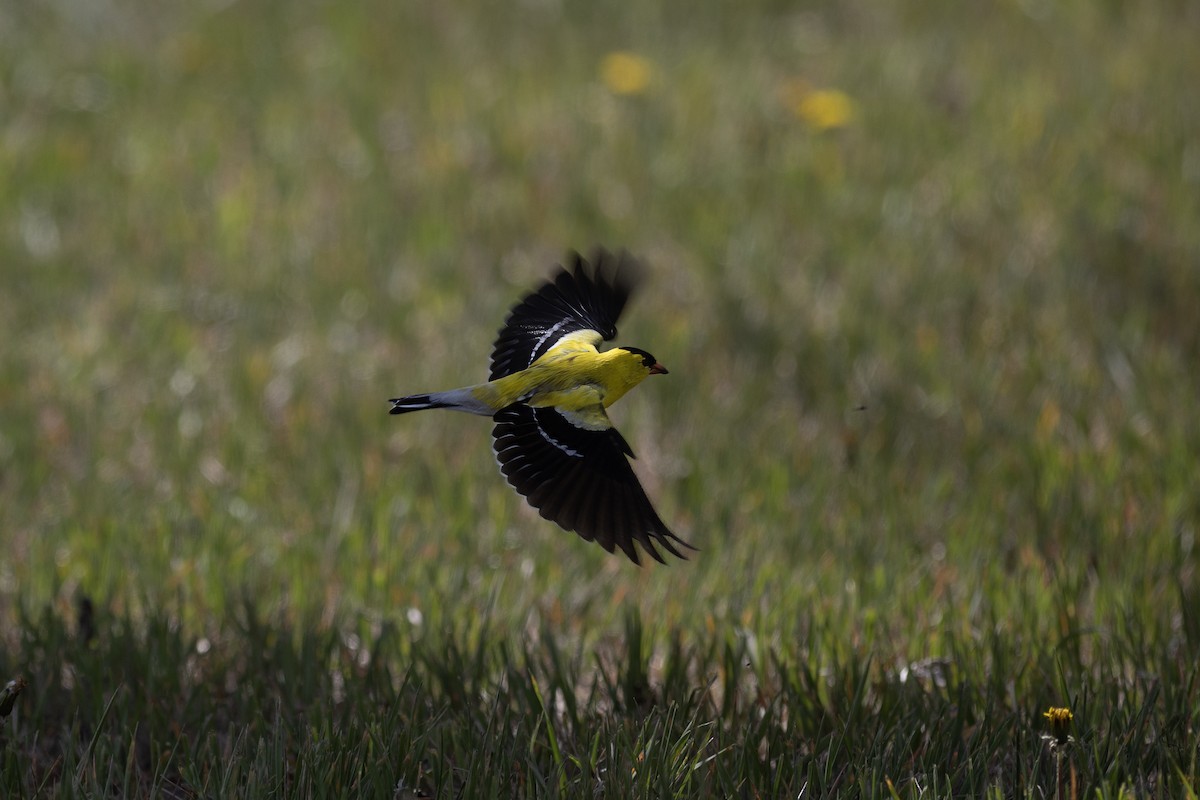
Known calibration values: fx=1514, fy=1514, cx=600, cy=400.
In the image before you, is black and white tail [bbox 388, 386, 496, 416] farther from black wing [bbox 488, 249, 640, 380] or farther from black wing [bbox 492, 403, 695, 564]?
black wing [bbox 488, 249, 640, 380]

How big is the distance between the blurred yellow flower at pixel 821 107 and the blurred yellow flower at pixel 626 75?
0.76 meters

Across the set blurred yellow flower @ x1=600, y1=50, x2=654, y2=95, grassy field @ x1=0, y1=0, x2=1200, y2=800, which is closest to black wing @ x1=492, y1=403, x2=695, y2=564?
grassy field @ x1=0, y1=0, x2=1200, y2=800

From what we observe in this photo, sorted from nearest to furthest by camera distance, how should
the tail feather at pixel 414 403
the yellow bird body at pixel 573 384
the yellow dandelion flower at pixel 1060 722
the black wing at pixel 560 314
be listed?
1. the yellow dandelion flower at pixel 1060 722
2. the tail feather at pixel 414 403
3. the yellow bird body at pixel 573 384
4. the black wing at pixel 560 314

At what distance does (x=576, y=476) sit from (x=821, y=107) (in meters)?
4.78

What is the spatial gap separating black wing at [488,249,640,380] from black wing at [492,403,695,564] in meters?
0.40

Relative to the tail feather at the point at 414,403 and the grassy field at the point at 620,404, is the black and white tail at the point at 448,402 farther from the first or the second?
the grassy field at the point at 620,404

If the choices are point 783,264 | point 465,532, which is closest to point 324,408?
point 465,532

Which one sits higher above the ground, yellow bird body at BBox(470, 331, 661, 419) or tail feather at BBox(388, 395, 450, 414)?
yellow bird body at BBox(470, 331, 661, 419)

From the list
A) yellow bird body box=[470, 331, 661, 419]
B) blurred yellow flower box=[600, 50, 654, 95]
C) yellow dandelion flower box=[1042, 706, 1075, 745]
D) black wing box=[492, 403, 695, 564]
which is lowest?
yellow dandelion flower box=[1042, 706, 1075, 745]

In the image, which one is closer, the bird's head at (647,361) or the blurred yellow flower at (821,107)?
the bird's head at (647,361)

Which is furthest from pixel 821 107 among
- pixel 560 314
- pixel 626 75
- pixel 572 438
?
pixel 572 438

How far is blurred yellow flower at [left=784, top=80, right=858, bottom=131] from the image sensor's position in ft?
23.8

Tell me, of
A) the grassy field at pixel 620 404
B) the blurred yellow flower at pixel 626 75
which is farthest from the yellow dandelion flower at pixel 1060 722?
the blurred yellow flower at pixel 626 75

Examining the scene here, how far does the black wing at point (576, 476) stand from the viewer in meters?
2.82
